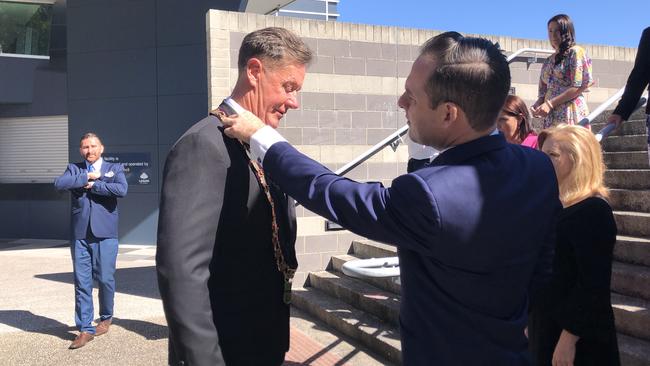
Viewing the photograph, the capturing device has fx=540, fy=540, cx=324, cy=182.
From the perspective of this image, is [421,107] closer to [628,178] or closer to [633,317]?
[633,317]

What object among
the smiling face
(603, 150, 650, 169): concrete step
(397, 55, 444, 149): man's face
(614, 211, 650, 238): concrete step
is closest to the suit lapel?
(397, 55, 444, 149): man's face

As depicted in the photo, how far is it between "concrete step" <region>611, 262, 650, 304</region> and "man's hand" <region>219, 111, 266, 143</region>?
3233 millimetres

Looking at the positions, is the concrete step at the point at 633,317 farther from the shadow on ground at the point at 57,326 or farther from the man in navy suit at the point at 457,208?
the shadow on ground at the point at 57,326

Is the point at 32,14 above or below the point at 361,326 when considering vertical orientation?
above

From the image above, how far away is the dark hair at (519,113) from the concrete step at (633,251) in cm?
143

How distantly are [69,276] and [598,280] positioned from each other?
8440 millimetres

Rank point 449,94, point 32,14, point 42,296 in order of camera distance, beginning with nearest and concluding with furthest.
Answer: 1. point 449,94
2. point 42,296
3. point 32,14

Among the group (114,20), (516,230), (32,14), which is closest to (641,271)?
(516,230)

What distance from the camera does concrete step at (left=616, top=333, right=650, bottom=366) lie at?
3.13 meters

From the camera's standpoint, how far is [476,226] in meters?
1.39

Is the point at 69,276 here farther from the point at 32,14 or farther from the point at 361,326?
the point at 32,14

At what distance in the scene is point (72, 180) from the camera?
530cm

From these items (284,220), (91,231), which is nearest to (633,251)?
(284,220)

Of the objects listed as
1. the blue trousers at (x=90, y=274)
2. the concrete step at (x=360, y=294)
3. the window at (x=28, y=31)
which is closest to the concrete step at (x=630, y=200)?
the concrete step at (x=360, y=294)
